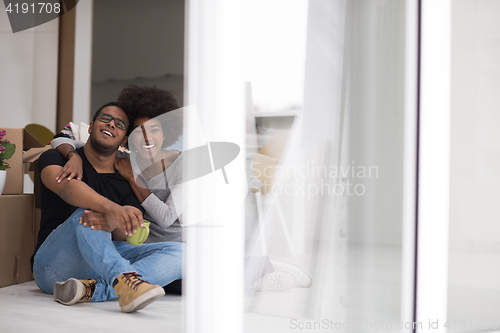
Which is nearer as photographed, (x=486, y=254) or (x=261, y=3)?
(x=261, y=3)

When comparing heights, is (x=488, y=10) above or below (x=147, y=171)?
above

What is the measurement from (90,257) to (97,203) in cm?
17

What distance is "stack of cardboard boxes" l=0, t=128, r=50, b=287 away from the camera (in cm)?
160

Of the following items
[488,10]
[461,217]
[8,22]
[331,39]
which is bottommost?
[461,217]

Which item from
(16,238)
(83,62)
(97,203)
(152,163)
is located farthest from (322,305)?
(83,62)

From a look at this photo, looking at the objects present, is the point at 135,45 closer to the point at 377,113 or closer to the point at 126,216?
the point at 126,216

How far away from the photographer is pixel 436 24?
0.94m

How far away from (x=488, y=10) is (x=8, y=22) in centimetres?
358

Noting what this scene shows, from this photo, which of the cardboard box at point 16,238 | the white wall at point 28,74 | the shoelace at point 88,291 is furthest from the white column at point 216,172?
the white wall at point 28,74

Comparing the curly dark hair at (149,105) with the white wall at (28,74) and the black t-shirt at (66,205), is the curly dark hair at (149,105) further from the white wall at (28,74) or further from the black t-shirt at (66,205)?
the white wall at (28,74)

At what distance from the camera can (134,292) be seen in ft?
3.74

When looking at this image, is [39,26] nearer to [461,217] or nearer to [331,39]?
[331,39]

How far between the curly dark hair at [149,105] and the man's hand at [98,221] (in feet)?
1.22

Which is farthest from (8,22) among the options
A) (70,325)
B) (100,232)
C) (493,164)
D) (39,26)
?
(493,164)
